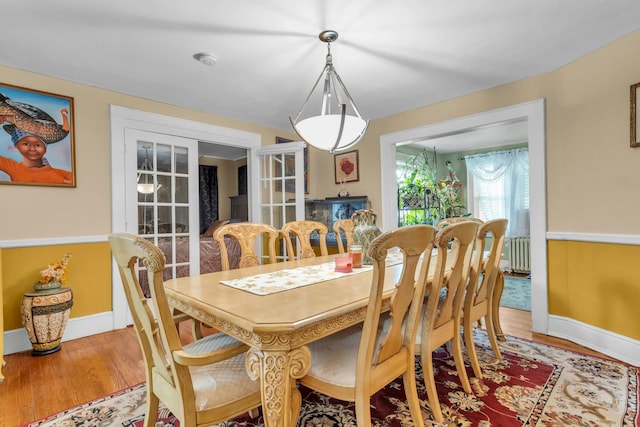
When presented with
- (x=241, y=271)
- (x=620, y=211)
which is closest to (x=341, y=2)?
(x=241, y=271)

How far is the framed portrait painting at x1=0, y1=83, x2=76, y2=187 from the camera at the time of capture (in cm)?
250

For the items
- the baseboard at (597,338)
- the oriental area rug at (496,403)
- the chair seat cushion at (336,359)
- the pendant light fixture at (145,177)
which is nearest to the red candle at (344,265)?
the chair seat cushion at (336,359)

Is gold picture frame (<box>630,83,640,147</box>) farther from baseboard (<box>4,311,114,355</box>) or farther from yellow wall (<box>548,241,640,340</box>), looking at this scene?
baseboard (<box>4,311,114,355</box>)

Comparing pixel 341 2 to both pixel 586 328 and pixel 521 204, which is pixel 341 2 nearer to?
pixel 586 328

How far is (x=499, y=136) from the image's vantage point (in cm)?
511

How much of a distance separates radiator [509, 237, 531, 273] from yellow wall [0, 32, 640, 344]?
9.59 feet

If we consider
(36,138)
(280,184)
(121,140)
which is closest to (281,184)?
(280,184)

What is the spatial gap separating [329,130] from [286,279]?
1.01 metres

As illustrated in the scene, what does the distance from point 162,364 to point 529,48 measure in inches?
123

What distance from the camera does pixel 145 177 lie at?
10.8 ft

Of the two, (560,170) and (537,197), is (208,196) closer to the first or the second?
(537,197)

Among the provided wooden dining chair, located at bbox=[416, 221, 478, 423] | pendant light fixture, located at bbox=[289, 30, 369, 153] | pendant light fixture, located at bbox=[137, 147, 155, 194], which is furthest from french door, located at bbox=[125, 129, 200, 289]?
wooden dining chair, located at bbox=[416, 221, 478, 423]

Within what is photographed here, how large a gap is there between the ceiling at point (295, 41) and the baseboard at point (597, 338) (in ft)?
7.28

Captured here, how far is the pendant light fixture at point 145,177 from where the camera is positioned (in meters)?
3.25
